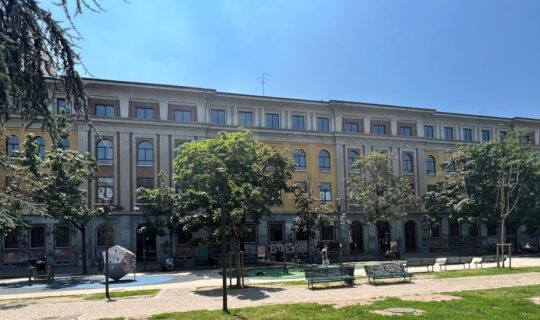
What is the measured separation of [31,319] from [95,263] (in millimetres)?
26761

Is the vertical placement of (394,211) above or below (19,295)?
above

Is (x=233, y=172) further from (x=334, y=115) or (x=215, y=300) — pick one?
(x=334, y=115)

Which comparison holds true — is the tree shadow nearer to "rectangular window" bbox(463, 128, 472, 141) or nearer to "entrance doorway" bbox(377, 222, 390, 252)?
"entrance doorway" bbox(377, 222, 390, 252)

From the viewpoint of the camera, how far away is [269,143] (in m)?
47.7

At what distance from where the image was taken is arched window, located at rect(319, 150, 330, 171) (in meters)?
50.0

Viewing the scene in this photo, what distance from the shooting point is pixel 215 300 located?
1872cm

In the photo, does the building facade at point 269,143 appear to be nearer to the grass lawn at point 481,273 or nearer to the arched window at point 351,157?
the arched window at point 351,157

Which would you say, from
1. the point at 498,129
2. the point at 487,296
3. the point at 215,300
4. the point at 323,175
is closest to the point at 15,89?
the point at 215,300

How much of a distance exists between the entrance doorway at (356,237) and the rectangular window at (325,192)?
3.46m

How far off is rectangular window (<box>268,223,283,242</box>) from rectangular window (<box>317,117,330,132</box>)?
33.9ft

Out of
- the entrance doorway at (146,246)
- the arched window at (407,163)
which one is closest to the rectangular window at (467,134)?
the arched window at (407,163)

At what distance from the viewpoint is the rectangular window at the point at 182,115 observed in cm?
4516

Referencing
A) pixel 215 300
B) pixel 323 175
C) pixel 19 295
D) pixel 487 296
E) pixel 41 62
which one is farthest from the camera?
pixel 323 175

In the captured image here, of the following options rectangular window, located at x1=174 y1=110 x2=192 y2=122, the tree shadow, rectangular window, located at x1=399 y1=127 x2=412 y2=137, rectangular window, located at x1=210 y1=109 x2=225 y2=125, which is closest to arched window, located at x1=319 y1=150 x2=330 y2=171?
rectangular window, located at x1=399 y1=127 x2=412 y2=137
